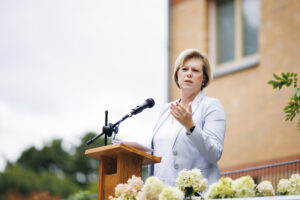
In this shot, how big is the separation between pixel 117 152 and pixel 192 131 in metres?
0.54

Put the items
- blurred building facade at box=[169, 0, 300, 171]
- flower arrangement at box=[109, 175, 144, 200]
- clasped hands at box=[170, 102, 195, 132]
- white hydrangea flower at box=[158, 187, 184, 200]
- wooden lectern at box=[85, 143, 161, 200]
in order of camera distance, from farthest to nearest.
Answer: blurred building facade at box=[169, 0, 300, 171], wooden lectern at box=[85, 143, 161, 200], clasped hands at box=[170, 102, 195, 132], flower arrangement at box=[109, 175, 144, 200], white hydrangea flower at box=[158, 187, 184, 200]

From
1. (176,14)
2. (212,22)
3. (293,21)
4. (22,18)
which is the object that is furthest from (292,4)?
(22,18)

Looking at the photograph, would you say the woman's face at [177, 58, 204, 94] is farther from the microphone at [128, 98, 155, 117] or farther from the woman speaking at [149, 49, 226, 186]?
the microphone at [128, 98, 155, 117]

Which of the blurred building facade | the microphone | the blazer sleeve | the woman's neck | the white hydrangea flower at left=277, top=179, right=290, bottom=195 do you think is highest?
the blurred building facade

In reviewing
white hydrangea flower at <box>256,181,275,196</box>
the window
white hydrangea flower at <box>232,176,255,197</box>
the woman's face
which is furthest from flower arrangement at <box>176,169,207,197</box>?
the window

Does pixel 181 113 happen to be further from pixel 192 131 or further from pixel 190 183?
pixel 190 183

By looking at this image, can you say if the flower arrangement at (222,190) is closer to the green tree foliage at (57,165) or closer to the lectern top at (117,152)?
the lectern top at (117,152)

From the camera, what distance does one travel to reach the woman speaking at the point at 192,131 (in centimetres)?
367

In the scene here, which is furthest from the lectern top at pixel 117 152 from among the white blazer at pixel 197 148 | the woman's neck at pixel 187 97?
the woman's neck at pixel 187 97

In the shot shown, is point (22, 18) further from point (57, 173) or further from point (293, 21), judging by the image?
point (293, 21)

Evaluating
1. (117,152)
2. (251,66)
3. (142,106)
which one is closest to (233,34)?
(251,66)

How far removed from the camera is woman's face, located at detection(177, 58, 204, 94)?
430 cm

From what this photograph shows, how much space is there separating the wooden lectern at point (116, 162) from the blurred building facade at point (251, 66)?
5.72 meters

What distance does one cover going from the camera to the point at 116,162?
3.86 metres
